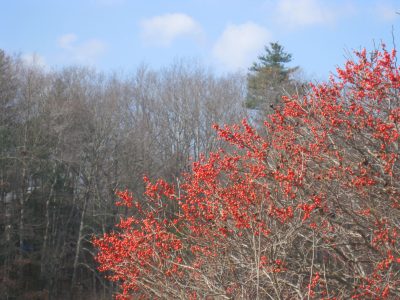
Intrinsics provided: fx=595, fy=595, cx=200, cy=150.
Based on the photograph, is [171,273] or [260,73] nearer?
[171,273]

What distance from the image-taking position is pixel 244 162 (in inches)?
279

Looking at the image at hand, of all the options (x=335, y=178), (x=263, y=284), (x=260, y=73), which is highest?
(x=260, y=73)

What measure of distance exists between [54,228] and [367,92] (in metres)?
23.5

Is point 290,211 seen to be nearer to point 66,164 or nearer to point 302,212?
point 302,212

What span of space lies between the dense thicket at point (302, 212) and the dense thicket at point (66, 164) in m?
16.3

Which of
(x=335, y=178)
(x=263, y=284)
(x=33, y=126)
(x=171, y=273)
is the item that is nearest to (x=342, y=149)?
(x=335, y=178)

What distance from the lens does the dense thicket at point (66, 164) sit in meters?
25.2

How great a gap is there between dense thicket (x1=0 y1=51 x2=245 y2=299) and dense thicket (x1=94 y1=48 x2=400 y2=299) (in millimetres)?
16348

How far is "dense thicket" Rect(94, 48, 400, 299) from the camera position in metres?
5.56

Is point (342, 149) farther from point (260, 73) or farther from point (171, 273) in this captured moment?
point (260, 73)

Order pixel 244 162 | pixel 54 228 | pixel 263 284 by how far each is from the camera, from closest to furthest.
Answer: pixel 263 284, pixel 244 162, pixel 54 228

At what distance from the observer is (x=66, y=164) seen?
2784cm

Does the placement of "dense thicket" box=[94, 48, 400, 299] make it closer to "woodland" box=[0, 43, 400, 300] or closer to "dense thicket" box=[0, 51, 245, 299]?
"woodland" box=[0, 43, 400, 300]

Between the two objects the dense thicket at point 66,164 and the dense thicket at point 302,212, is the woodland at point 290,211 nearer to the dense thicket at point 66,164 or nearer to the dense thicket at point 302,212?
the dense thicket at point 302,212
